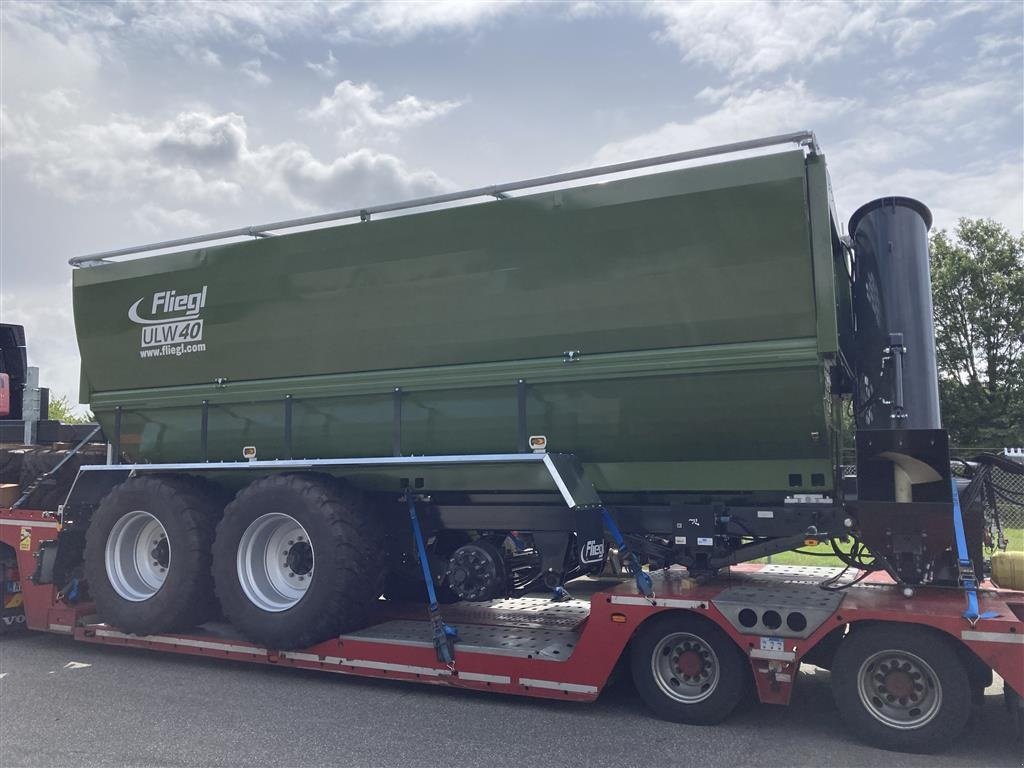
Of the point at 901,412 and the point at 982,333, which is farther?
the point at 982,333

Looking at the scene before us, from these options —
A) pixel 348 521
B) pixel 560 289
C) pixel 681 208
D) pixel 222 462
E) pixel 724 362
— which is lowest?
pixel 348 521

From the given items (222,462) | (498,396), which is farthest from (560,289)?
(222,462)

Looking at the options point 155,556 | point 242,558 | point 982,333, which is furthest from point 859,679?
point 982,333

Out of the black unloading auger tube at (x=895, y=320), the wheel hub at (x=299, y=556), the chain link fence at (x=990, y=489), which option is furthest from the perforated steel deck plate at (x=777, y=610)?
the wheel hub at (x=299, y=556)

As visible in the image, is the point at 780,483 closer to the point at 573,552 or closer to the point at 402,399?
the point at 573,552

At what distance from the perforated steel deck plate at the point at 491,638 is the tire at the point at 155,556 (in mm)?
1769

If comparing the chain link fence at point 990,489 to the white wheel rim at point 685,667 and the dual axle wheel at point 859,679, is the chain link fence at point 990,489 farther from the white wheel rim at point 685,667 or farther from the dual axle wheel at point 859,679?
the white wheel rim at point 685,667

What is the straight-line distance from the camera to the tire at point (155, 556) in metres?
7.75

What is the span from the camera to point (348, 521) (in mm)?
7086

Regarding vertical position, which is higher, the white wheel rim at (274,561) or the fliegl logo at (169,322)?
the fliegl logo at (169,322)

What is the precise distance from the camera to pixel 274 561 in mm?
7625

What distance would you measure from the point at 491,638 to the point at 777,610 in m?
2.30

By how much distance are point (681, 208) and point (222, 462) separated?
487 centimetres

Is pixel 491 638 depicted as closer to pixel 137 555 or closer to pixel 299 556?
pixel 299 556
